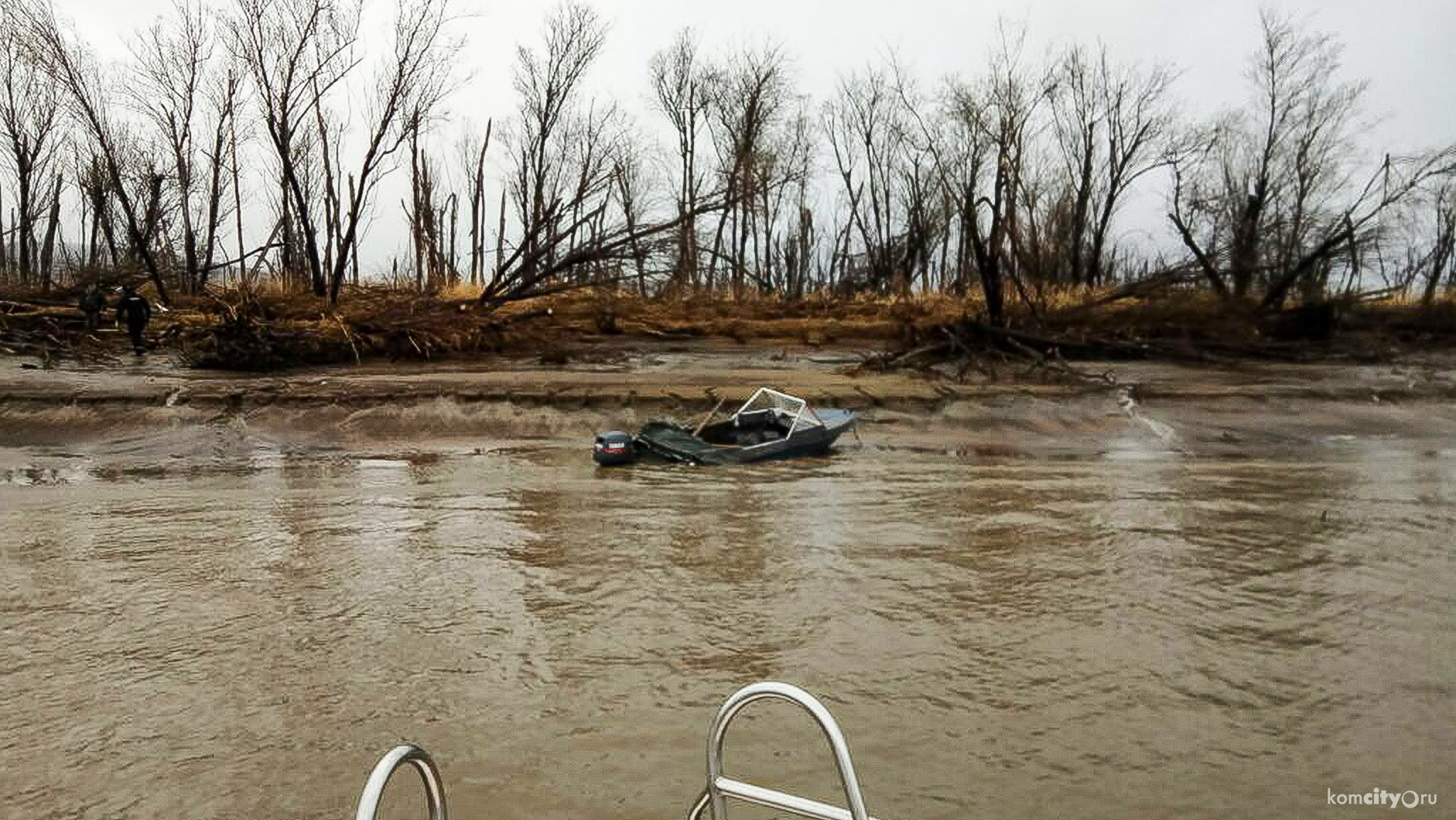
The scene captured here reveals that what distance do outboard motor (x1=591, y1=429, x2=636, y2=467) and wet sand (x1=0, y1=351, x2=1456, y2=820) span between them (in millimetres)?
340

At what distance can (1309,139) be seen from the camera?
32938mm

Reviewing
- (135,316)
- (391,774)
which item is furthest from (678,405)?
(391,774)

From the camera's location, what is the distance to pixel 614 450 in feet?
40.1

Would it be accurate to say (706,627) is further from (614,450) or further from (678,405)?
(678,405)

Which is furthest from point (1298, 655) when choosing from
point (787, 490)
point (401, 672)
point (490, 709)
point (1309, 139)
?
point (1309, 139)

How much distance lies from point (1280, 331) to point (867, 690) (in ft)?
66.3

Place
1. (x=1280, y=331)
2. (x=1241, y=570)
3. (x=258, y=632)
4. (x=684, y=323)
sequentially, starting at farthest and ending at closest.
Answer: (x=684, y=323) < (x=1280, y=331) < (x=1241, y=570) < (x=258, y=632)

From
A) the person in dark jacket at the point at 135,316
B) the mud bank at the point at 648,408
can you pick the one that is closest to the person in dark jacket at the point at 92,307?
the person in dark jacket at the point at 135,316

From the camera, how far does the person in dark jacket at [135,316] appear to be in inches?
722

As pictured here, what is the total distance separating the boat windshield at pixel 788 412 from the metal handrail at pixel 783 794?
10024 mm

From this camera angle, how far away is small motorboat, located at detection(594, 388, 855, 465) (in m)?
12.6

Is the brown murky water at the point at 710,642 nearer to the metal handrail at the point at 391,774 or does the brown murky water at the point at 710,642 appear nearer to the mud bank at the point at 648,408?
the metal handrail at the point at 391,774

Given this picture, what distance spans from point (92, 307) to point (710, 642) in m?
17.4

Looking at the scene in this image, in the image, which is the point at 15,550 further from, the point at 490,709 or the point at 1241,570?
the point at 1241,570
